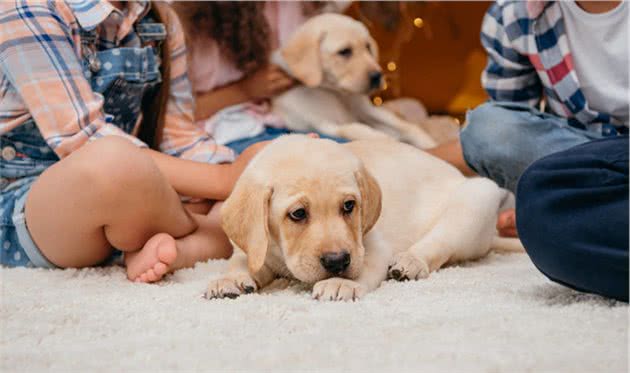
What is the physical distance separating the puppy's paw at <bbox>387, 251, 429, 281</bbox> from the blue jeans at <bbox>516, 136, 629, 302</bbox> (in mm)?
279

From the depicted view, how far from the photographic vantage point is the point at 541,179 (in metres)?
1.31

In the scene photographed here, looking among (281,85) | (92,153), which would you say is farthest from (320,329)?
(281,85)

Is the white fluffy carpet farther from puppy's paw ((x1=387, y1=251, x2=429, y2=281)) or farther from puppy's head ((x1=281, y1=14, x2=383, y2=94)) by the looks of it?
puppy's head ((x1=281, y1=14, x2=383, y2=94))

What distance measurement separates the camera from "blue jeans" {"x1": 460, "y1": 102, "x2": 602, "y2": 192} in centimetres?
201

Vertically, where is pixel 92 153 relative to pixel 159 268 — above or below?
above

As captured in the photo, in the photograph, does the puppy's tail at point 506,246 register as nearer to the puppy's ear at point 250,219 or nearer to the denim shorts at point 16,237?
the puppy's ear at point 250,219

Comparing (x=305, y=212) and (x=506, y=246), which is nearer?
(x=305, y=212)

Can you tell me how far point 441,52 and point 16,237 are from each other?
7.01 ft

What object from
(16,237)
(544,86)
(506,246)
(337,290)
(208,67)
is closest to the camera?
(337,290)

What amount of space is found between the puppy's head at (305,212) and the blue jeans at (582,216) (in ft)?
1.02

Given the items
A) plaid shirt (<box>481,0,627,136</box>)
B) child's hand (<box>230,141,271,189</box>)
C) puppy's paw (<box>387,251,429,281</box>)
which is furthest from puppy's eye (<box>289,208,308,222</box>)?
plaid shirt (<box>481,0,627,136</box>)

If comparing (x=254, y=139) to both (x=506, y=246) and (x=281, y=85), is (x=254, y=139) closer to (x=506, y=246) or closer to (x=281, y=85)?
(x=281, y=85)

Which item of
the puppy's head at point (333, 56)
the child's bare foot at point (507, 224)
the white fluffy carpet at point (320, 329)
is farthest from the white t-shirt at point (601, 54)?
the puppy's head at point (333, 56)

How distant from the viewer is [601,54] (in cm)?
200
